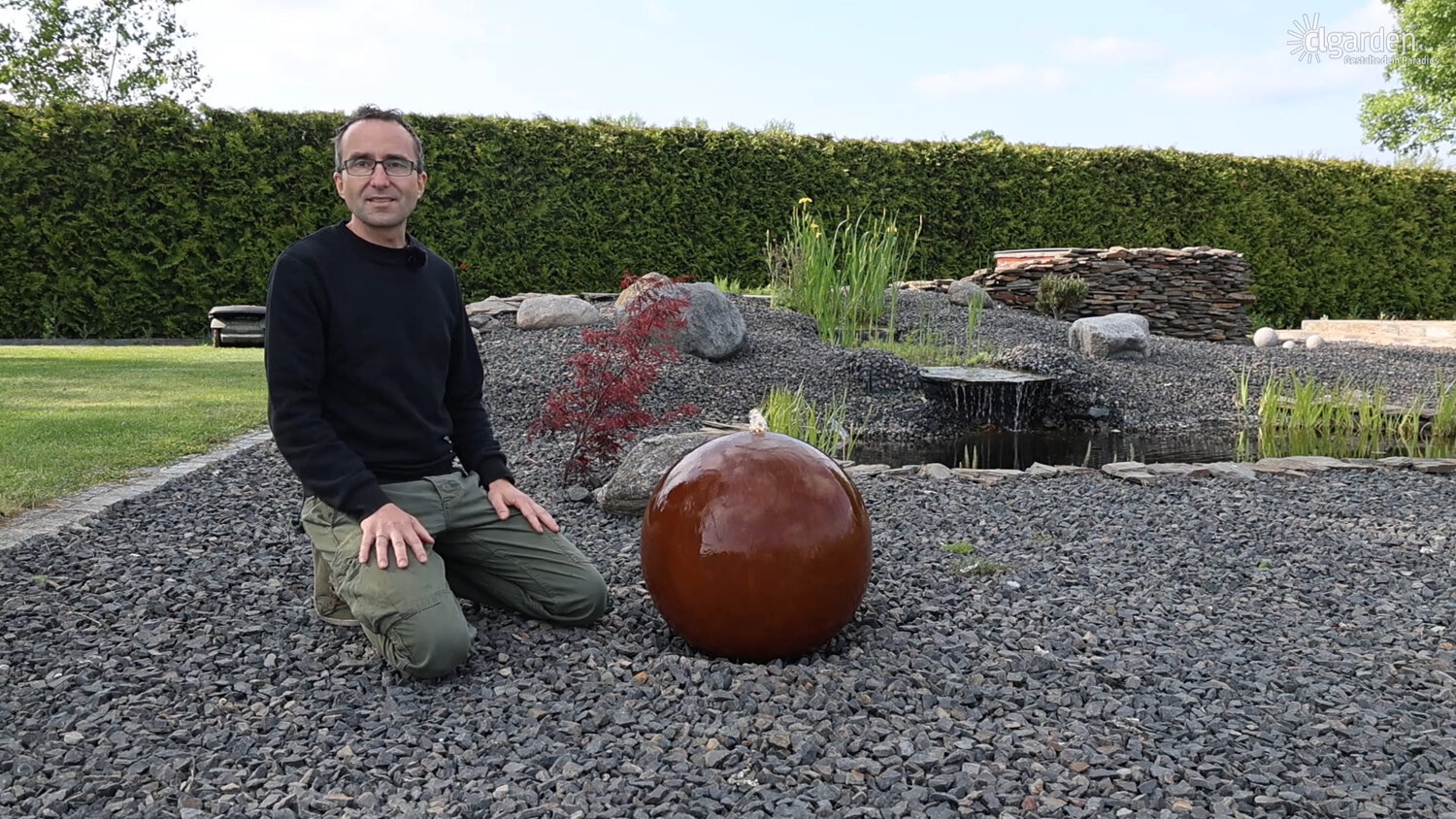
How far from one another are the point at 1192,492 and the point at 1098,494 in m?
0.45

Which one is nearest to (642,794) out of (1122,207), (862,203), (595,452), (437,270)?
(437,270)

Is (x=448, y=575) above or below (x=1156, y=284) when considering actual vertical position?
below

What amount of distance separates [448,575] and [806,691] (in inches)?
44.7

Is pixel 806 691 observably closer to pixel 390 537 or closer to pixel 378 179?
pixel 390 537

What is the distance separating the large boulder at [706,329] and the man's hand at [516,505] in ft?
15.5

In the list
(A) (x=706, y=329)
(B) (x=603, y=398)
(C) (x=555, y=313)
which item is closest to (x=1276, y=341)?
(A) (x=706, y=329)

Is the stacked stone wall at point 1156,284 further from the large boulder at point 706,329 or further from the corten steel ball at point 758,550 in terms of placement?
the corten steel ball at point 758,550

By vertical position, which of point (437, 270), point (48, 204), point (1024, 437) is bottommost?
point (1024, 437)

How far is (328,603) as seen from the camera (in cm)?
282

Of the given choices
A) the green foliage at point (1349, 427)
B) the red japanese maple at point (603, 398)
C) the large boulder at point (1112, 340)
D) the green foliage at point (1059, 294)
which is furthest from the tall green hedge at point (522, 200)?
the green foliage at point (1349, 427)

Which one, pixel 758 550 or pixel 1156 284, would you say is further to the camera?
pixel 1156 284

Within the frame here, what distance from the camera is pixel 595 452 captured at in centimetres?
465

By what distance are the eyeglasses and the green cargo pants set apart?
0.82m

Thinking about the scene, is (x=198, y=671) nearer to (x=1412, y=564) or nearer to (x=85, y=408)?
(x=1412, y=564)
